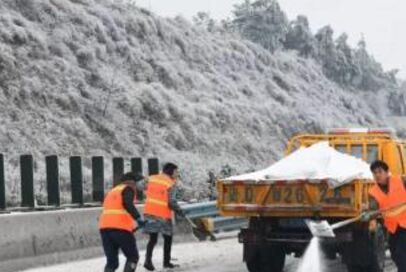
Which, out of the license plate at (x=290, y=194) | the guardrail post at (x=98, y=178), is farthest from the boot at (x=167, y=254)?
the guardrail post at (x=98, y=178)

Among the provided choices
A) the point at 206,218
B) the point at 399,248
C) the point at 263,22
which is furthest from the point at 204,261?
the point at 263,22

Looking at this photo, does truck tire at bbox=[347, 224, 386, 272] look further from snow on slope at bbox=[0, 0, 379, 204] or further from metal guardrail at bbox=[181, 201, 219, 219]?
snow on slope at bbox=[0, 0, 379, 204]

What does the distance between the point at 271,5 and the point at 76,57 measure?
1184 inches

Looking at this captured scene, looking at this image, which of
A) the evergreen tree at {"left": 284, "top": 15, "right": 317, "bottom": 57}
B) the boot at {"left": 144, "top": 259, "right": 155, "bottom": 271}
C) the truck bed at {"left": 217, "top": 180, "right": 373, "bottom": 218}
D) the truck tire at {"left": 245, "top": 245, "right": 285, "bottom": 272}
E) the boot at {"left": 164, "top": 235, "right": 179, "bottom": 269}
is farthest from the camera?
the evergreen tree at {"left": 284, "top": 15, "right": 317, "bottom": 57}

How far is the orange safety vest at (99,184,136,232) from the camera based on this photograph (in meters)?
11.6

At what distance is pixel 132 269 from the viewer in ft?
38.7

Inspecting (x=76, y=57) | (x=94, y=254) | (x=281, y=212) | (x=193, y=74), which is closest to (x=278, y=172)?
(x=281, y=212)

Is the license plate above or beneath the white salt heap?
beneath

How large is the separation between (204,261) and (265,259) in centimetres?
221

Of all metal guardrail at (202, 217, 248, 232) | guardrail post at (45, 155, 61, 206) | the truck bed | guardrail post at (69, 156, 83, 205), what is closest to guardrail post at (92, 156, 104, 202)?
guardrail post at (69, 156, 83, 205)

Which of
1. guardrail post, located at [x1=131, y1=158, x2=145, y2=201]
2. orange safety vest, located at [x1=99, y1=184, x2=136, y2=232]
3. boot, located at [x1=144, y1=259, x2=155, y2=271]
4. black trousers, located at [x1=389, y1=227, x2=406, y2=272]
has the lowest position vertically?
boot, located at [x1=144, y1=259, x2=155, y2=271]

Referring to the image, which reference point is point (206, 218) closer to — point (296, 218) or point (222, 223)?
point (222, 223)

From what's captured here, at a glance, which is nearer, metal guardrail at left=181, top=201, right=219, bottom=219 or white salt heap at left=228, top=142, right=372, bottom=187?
white salt heap at left=228, top=142, right=372, bottom=187

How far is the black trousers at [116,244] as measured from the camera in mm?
11594
